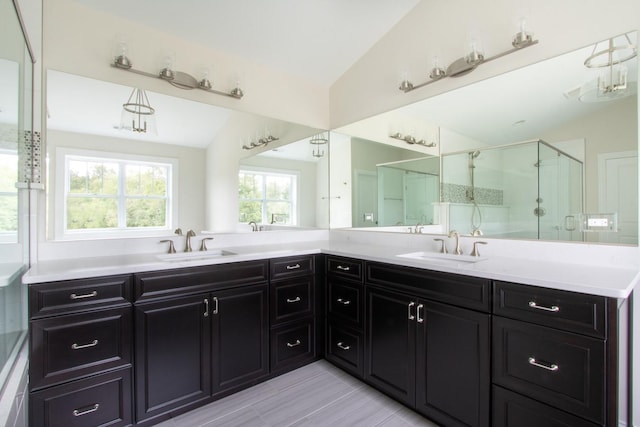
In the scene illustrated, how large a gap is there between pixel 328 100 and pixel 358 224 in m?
1.35

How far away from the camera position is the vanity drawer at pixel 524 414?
123 centimetres

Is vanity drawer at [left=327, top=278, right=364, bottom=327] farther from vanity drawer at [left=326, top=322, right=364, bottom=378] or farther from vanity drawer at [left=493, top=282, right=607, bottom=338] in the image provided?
vanity drawer at [left=493, top=282, right=607, bottom=338]

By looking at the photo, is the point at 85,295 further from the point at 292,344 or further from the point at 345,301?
the point at 345,301

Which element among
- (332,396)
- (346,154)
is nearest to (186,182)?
(346,154)

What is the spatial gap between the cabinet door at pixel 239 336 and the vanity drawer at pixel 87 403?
1.59 feet

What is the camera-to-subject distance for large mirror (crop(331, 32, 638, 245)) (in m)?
1.55

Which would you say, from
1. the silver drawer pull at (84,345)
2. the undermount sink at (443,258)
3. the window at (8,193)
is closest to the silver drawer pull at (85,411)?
the silver drawer pull at (84,345)

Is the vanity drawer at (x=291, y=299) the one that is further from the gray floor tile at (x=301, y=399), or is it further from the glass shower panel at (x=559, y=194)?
the glass shower panel at (x=559, y=194)

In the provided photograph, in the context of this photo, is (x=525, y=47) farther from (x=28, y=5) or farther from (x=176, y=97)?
(x=28, y=5)

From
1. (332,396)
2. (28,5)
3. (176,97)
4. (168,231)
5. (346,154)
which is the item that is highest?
(28,5)

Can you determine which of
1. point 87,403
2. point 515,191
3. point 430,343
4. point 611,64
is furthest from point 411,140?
point 87,403

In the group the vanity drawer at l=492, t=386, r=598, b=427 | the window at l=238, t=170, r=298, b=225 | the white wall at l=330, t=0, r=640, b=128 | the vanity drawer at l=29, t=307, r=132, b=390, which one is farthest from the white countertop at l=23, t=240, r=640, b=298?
the white wall at l=330, t=0, r=640, b=128

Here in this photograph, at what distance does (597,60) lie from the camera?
1.61 m

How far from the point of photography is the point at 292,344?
92.4 inches
